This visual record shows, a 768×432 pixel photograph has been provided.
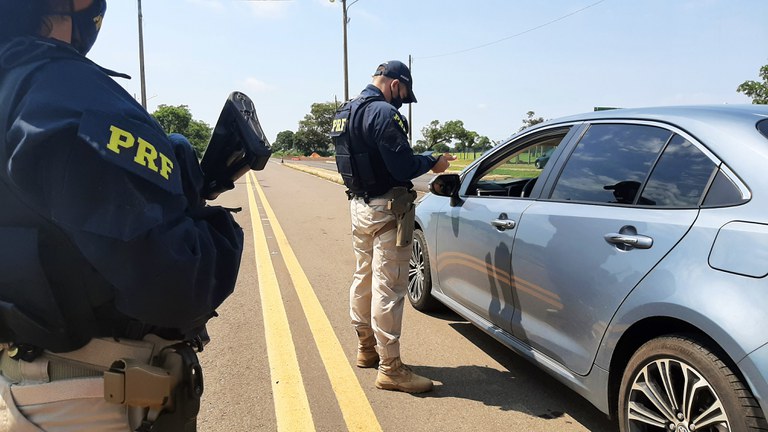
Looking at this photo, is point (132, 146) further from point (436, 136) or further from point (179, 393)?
point (436, 136)

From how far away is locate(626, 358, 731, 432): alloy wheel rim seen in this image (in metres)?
1.96

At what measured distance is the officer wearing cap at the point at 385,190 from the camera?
3201mm

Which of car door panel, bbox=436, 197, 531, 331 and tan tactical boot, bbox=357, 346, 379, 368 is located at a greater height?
car door panel, bbox=436, 197, 531, 331

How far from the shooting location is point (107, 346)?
1.23m

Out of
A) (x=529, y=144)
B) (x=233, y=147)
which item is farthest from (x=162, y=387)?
(x=529, y=144)

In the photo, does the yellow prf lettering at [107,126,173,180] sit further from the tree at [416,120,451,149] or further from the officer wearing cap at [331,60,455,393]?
the tree at [416,120,451,149]

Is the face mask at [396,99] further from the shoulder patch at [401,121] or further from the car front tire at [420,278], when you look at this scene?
the car front tire at [420,278]

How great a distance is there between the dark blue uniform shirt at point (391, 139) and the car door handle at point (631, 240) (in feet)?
4.03

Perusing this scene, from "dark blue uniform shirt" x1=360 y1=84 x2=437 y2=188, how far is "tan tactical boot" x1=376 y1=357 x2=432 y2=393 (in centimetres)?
120

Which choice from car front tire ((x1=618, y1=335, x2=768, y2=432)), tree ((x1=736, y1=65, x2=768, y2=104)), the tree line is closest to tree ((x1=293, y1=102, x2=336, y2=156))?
the tree line

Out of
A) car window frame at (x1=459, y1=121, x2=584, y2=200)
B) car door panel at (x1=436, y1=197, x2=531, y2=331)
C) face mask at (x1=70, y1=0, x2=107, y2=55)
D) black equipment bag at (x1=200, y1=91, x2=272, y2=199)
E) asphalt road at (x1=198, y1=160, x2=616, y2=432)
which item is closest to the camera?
face mask at (x1=70, y1=0, x2=107, y2=55)

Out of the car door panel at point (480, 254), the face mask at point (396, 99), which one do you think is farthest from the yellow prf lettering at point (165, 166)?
the face mask at point (396, 99)

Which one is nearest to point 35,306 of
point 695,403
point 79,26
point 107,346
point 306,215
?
point 107,346

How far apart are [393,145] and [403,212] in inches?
17.6
